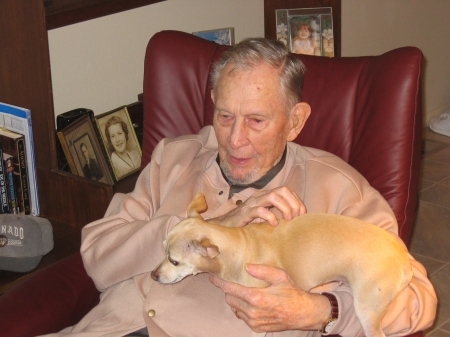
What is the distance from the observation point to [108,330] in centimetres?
187

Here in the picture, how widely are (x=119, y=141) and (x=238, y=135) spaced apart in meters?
1.02

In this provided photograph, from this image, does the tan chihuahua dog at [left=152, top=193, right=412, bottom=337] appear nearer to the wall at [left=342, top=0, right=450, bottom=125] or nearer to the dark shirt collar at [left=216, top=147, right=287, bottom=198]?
the dark shirt collar at [left=216, top=147, right=287, bottom=198]

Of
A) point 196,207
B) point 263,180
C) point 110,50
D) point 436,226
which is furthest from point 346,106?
point 436,226

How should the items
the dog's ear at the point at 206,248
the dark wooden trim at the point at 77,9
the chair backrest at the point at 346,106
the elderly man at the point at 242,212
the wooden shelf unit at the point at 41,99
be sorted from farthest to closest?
the dark wooden trim at the point at 77,9 → the wooden shelf unit at the point at 41,99 → the chair backrest at the point at 346,106 → the elderly man at the point at 242,212 → the dog's ear at the point at 206,248

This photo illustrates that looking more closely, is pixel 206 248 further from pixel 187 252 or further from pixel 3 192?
pixel 3 192

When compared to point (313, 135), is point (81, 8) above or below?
above

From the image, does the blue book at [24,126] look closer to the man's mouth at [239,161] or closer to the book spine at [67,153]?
the book spine at [67,153]

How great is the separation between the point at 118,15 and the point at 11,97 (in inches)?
28.7

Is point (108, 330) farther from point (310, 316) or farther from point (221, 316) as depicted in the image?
point (310, 316)

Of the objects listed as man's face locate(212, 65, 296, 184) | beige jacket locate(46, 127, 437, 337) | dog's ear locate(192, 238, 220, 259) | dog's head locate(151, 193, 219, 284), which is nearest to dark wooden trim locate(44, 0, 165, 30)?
beige jacket locate(46, 127, 437, 337)

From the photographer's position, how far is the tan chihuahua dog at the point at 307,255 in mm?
1611

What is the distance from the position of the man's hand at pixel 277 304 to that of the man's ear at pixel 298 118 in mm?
463

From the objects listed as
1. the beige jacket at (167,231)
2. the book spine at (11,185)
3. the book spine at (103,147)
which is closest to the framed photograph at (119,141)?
the book spine at (103,147)

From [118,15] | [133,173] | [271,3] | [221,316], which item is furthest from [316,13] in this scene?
[221,316]
